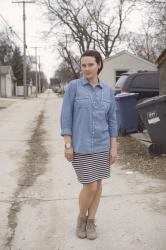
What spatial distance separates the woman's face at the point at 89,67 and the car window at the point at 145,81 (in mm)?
10365

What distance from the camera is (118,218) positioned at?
209 inches

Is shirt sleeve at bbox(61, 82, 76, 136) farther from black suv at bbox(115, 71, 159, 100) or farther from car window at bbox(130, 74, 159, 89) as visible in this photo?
car window at bbox(130, 74, 159, 89)

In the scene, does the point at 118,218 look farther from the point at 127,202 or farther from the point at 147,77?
the point at 147,77

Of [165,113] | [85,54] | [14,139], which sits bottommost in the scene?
[14,139]

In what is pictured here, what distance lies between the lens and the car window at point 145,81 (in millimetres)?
14766

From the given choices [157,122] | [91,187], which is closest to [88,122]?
[91,187]

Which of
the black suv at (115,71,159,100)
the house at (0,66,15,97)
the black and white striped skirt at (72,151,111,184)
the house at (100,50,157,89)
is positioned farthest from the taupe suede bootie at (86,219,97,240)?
the house at (0,66,15,97)

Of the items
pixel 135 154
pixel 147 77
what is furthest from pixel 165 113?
pixel 147 77

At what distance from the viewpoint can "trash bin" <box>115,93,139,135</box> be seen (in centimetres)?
1262

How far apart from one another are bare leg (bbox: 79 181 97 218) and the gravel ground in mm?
2938

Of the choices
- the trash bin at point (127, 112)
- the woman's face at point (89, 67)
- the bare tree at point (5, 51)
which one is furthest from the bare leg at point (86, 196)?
the bare tree at point (5, 51)

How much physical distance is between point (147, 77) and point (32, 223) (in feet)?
34.5

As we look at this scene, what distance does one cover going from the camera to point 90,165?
14.7 feet

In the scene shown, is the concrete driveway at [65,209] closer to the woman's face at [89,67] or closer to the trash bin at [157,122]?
the trash bin at [157,122]
